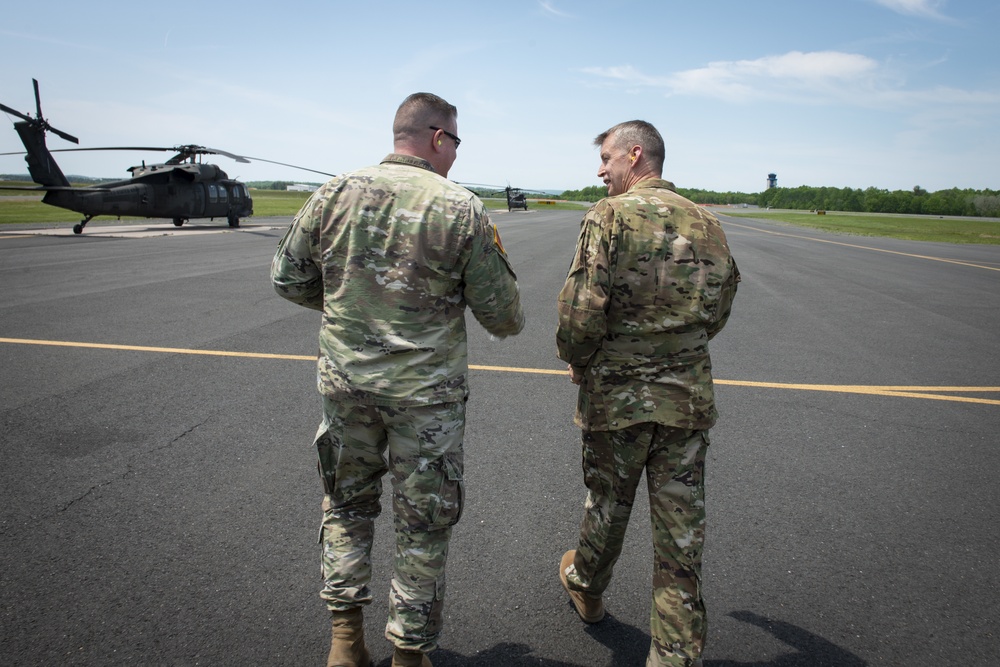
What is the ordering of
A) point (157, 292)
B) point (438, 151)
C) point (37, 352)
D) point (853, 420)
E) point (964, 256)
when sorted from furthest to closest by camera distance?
point (964, 256), point (157, 292), point (37, 352), point (853, 420), point (438, 151)

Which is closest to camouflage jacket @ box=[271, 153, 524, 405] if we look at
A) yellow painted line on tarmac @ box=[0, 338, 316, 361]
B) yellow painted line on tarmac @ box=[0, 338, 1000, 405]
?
yellow painted line on tarmac @ box=[0, 338, 1000, 405]

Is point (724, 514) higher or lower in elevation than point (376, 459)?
lower

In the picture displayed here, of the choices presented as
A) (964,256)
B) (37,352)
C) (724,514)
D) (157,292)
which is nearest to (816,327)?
(724,514)

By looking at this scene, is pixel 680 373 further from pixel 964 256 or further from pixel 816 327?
pixel 964 256

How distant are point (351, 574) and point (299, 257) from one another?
1208 mm

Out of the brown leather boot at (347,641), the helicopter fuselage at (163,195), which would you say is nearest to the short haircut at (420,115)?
the brown leather boot at (347,641)

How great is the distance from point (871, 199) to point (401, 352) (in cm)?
11090

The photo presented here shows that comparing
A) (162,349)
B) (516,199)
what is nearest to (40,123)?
(162,349)

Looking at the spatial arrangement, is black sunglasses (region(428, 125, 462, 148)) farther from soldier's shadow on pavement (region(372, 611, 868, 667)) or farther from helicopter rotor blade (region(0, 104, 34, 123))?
helicopter rotor blade (region(0, 104, 34, 123))

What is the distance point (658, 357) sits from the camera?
2.28 metres

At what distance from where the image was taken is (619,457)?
2328 millimetres

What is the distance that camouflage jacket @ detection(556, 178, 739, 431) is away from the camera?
87.7 inches

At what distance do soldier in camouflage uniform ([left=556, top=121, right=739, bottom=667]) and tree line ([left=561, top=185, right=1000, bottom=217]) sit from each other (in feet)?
199

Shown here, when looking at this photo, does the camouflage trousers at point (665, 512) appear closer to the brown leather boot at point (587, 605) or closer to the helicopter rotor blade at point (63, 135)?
the brown leather boot at point (587, 605)
